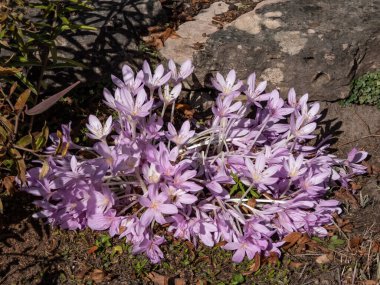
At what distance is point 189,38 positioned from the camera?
3.87 m

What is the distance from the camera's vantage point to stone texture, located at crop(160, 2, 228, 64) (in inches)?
148

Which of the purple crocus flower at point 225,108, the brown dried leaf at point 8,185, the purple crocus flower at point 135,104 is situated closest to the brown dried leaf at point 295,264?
the purple crocus flower at point 225,108

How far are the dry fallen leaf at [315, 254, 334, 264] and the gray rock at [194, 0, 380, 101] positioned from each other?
125 centimetres

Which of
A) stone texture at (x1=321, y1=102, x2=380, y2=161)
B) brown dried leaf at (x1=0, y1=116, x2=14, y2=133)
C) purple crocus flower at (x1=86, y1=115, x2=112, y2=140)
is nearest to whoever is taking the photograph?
brown dried leaf at (x1=0, y1=116, x2=14, y2=133)

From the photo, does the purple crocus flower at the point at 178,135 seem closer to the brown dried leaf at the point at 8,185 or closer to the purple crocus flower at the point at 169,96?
the purple crocus flower at the point at 169,96

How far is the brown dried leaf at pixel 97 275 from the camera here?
9.27ft

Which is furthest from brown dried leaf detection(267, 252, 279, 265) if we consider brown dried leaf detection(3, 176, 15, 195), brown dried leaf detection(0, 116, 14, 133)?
brown dried leaf detection(0, 116, 14, 133)

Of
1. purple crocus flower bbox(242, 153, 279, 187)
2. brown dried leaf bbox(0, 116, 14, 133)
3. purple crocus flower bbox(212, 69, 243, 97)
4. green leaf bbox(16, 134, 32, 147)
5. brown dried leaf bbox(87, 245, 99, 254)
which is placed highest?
brown dried leaf bbox(0, 116, 14, 133)

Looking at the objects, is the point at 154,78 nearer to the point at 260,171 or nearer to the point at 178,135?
the point at 178,135

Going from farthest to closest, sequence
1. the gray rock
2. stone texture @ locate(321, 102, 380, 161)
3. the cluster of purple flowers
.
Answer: stone texture @ locate(321, 102, 380, 161) < the gray rock < the cluster of purple flowers

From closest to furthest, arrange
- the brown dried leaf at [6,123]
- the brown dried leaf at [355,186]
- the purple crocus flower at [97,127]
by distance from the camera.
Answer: the brown dried leaf at [6,123] < the purple crocus flower at [97,127] < the brown dried leaf at [355,186]

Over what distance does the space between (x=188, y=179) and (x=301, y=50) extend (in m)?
1.33

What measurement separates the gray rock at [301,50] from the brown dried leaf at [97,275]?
1.55 metres

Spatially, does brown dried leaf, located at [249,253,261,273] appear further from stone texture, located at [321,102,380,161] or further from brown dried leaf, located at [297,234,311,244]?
stone texture, located at [321,102,380,161]
